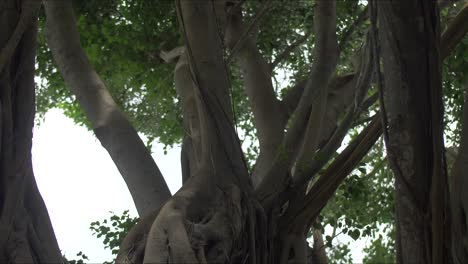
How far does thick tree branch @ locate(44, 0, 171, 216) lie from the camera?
398 cm

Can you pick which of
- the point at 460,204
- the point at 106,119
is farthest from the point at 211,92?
the point at 460,204

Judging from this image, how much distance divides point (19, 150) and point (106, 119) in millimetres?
634

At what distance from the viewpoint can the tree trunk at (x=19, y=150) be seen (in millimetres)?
3436

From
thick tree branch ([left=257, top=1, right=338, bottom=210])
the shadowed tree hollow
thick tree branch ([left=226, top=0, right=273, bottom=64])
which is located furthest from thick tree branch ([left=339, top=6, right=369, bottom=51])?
thick tree branch ([left=226, top=0, right=273, bottom=64])

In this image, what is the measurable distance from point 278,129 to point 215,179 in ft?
4.28

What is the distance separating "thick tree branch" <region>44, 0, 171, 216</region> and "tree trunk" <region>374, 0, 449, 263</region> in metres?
1.47

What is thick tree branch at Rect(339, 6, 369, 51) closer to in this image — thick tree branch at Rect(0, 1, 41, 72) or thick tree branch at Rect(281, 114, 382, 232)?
thick tree branch at Rect(281, 114, 382, 232)

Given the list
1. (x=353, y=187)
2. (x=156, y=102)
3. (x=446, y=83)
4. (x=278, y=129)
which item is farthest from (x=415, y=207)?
(x=156, y=102)

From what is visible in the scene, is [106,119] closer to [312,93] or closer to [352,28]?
[312,93]

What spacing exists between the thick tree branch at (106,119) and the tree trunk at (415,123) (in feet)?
4.81

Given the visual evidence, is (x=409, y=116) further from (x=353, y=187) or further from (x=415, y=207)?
Result: (x=353, y=187)

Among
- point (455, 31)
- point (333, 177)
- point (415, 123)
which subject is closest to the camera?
point (415, 123)

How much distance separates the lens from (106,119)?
409 centimetres

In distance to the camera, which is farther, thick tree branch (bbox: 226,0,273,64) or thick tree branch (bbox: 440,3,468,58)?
thick tree branch (bbox: 226,0,273,64)
